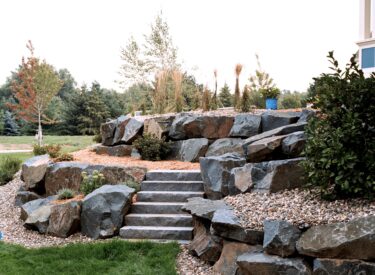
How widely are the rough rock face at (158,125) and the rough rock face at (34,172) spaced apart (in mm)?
2259

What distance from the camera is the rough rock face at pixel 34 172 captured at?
25.8 feet

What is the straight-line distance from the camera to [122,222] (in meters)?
6.05

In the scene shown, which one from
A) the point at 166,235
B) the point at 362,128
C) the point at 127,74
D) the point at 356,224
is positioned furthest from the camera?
the point at 127,74

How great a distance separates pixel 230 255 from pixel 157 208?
1.96m

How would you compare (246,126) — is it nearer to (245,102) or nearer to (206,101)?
(245,102)

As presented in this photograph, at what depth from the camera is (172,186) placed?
6715 millimetres

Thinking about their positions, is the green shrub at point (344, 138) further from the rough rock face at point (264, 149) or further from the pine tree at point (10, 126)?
the pine tree at point (10, 126)

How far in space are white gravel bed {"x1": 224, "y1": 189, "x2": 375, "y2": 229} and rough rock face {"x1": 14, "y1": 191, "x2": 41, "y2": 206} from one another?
13.9 feet

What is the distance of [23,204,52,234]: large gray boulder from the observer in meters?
6.29

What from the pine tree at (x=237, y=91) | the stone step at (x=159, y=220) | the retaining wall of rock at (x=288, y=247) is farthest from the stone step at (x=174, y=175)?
the pine tree at (x=237, y=91)

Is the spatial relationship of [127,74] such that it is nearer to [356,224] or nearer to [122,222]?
[122,222]

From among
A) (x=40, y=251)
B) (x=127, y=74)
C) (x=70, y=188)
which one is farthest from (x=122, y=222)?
(x=127, y=74)

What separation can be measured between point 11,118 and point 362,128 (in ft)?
83.4

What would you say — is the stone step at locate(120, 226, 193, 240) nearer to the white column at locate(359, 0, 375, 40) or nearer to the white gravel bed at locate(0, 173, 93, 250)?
the white gravel bed at locate(0, 173, 93, 250)
